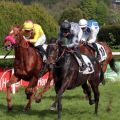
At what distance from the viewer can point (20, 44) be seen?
9.37 m

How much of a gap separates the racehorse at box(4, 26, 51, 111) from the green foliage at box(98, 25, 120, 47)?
62.6 feet

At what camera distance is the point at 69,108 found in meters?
9.85

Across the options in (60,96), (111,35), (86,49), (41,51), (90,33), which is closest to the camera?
(60,96)

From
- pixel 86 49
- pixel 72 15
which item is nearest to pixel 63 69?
pixel 86 49

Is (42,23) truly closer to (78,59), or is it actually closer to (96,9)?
(78,59)

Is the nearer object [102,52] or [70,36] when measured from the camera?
[70,36]

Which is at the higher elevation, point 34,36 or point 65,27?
point 65,27

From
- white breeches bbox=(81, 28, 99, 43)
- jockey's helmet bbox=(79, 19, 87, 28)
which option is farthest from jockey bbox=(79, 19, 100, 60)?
jockey's helmet bbox=(79, 19, 87, 28)

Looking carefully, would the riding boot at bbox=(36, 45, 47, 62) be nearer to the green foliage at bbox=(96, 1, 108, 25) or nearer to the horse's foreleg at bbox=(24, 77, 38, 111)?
the horse's foreleg at bbox=(24, 77, 38, 111)

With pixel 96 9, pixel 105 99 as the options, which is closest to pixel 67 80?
pixel 105 99

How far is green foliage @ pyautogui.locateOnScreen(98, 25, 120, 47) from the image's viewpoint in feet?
94.6

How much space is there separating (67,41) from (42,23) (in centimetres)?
1158

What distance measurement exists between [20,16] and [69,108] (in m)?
10.1

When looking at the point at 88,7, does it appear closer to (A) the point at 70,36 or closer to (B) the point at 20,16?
(B) the point at 20,16
